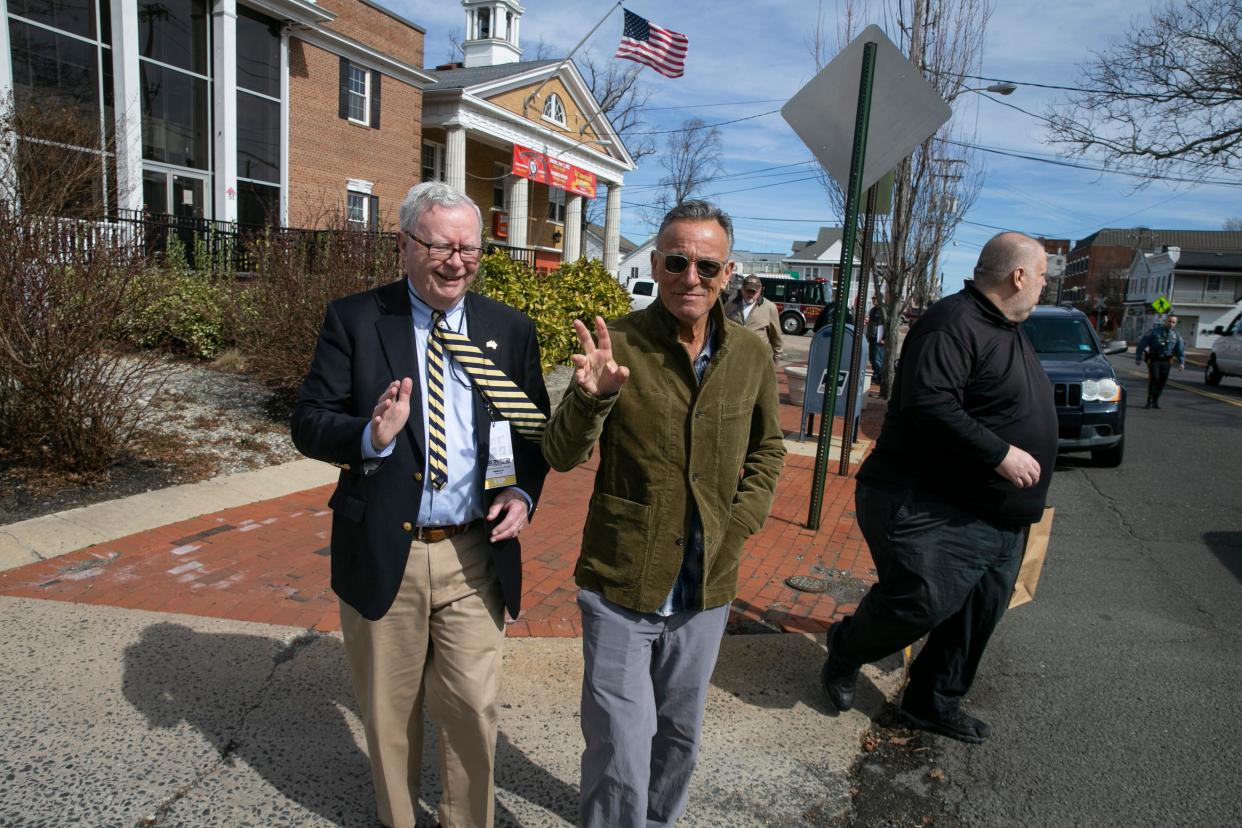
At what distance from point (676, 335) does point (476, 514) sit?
2.46 feet

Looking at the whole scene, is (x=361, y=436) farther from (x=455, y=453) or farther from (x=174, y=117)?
(x=174, y=117)

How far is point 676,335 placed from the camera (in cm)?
233

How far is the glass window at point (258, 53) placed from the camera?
17938mm

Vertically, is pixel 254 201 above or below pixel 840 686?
above

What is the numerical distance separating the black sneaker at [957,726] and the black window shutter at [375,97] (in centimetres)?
2223

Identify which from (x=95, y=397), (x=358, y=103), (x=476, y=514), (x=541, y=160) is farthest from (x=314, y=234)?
(x=541, y=160)

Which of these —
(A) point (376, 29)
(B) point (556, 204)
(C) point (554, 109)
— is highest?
(A) point (376, 29)

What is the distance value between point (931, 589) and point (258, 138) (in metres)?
19.4

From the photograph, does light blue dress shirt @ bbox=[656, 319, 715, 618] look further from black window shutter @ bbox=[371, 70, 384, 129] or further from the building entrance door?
black window shutter @ bbox=[371, 70, 384, 129]

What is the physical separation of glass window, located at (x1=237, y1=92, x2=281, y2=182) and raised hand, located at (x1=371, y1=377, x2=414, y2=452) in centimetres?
1850

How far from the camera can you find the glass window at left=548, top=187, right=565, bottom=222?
33656 mm

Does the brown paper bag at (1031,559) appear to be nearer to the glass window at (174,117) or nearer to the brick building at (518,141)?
the glass window at (174,117)

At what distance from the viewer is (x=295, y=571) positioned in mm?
4480

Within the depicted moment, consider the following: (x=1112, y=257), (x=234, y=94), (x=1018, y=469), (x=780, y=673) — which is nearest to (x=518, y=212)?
(x=234, y=94)
